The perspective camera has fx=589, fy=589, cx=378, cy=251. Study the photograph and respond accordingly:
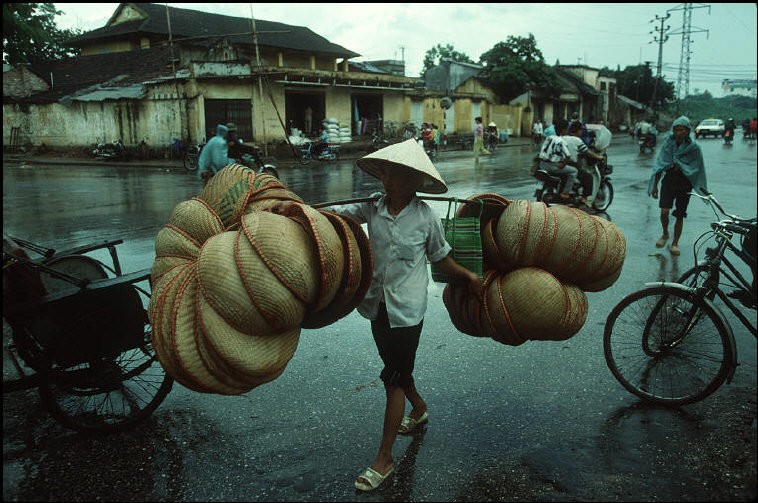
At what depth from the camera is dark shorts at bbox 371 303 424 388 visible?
9.45 ft

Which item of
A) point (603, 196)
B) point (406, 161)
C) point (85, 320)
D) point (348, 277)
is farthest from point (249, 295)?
point (603, 196)

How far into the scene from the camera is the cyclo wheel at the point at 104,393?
310 centimetres

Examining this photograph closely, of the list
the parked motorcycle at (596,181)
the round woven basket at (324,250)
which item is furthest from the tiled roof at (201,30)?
the round woven basket at (324,250)

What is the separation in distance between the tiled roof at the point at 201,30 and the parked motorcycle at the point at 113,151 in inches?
401

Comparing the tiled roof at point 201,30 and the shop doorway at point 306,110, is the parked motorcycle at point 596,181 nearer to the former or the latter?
the shop doorway at point 306,110

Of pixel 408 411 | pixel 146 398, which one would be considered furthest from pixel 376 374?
pixel 146 398

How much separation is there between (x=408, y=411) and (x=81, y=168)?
878 inches

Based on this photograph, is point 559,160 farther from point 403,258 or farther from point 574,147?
point 403,258

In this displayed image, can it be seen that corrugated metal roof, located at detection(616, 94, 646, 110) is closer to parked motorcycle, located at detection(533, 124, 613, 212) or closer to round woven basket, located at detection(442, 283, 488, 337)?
parked motorcycle, located at detection(533, 124, 613, 212)

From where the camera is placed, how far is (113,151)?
81.7ft

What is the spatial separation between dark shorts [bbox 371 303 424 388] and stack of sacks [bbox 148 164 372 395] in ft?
1.30

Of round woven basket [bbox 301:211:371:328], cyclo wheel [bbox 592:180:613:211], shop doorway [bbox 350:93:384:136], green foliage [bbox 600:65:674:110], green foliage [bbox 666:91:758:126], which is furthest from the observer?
green foliage [bbox 666:91:758:126]

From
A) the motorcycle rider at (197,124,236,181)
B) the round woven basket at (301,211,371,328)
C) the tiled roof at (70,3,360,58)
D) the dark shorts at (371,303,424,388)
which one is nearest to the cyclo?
the round woven basket at (301,211,371,328)

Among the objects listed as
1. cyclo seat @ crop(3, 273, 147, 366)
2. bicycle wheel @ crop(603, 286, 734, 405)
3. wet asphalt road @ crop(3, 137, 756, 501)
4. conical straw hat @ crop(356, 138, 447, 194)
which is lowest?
wet asphalt road @ crop(3, 137, 756, 501)
